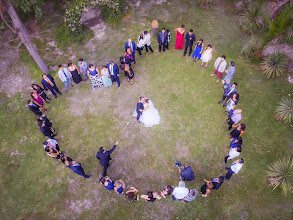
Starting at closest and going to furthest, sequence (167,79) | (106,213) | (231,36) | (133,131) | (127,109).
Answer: (106,213) < (133,131) < (127,109) < (167,79) < (231,36)

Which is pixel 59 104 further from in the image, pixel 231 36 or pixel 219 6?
pixel 219 6

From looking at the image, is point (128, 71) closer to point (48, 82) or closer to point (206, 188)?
point (48, 82)

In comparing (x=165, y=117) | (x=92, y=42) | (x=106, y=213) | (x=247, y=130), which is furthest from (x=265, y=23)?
(x=106, y=213)

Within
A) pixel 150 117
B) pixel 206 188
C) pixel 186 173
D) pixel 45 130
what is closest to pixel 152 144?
pixel 150 117

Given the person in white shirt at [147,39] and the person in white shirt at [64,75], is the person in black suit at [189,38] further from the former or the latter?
the person in white shirt at [64,75]

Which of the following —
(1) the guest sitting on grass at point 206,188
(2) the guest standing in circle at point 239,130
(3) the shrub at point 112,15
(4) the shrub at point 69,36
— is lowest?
(1) the guest sitting on grass at point 206,188

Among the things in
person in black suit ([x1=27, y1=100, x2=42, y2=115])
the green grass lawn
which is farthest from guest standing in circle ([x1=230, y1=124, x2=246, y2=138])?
person in black suit ([x1=27, y1=100, x2=42, y2=115])

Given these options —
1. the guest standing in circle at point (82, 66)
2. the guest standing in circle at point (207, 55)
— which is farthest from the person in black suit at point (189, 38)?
the guest standing in circle at point (82, 66)
